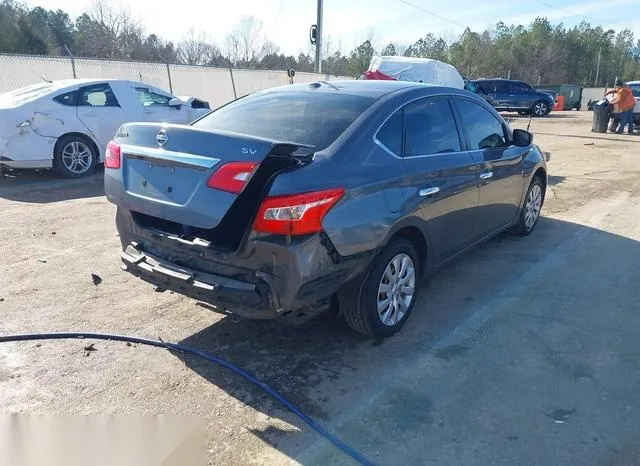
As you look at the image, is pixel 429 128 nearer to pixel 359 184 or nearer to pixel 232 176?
pixel 359 184

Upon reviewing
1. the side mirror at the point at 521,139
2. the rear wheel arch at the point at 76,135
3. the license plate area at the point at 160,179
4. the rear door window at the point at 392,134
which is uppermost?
the rear door window at the point at 392,134

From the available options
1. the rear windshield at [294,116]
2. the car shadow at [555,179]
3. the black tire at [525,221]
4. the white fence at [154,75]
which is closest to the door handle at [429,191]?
the rear windshield at [294,116]

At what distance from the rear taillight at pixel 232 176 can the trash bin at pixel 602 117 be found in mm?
18877

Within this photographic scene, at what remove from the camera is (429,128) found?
4.08 metres

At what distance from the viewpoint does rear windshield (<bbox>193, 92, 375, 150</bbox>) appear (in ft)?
11.6

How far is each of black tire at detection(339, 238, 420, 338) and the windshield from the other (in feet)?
23.6

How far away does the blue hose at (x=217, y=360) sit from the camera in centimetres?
264

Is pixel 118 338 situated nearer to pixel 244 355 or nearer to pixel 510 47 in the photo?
pixel 244 355

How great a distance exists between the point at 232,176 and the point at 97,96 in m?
7.52

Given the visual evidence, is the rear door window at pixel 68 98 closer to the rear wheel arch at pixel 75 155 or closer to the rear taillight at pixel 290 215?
the rear wheel arch at pixel 75 155

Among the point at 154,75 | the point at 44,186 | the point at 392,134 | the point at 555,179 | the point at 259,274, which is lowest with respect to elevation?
the point at 44,186

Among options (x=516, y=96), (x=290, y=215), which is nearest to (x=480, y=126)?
(x=290, y=215)

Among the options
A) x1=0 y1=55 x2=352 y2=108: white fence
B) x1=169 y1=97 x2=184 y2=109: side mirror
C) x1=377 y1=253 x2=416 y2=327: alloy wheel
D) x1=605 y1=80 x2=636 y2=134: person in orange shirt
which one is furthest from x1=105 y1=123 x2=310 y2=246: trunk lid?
x1=605 y1=80 x2=636 y2=134: person in orange shirt

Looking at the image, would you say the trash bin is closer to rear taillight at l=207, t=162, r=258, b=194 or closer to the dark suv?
the dark suv
